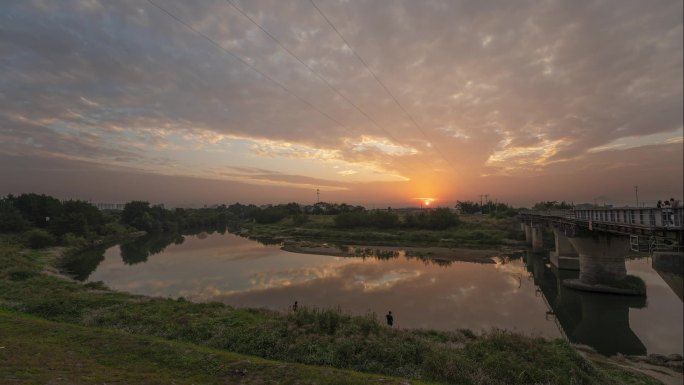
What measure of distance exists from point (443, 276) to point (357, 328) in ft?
89.4

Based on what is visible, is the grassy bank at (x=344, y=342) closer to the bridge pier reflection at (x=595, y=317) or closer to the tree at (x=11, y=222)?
the bridge pier reflection at (x=595, y=317)

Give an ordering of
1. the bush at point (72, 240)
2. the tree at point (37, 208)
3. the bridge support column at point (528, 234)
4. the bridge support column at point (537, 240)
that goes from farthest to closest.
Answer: the tree at point (37, 208) → the bridge support column at point (528, 234) → the bush at point (72, 240) → the bridge support column at point (537, 240)

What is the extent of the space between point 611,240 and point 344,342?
2941cm

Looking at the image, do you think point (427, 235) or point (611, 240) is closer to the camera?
point (611, 240)

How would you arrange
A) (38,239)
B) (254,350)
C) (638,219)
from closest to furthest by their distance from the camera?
(254,350) < (638,219) < (38,239)

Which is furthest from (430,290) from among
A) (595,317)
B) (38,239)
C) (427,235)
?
(38,239)

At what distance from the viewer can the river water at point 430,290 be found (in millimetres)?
23422

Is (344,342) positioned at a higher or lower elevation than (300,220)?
lower

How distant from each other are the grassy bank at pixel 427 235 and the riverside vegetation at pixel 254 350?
56.6 m

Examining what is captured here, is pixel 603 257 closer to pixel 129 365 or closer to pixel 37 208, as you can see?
pixel 129 365

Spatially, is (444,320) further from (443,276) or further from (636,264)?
(636,264)

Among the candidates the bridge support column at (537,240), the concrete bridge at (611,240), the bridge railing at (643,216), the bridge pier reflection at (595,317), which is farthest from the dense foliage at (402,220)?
the bridge railing at (643,216)

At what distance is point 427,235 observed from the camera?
3169 inches

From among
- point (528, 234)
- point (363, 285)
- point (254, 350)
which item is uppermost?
point (528, 234)
